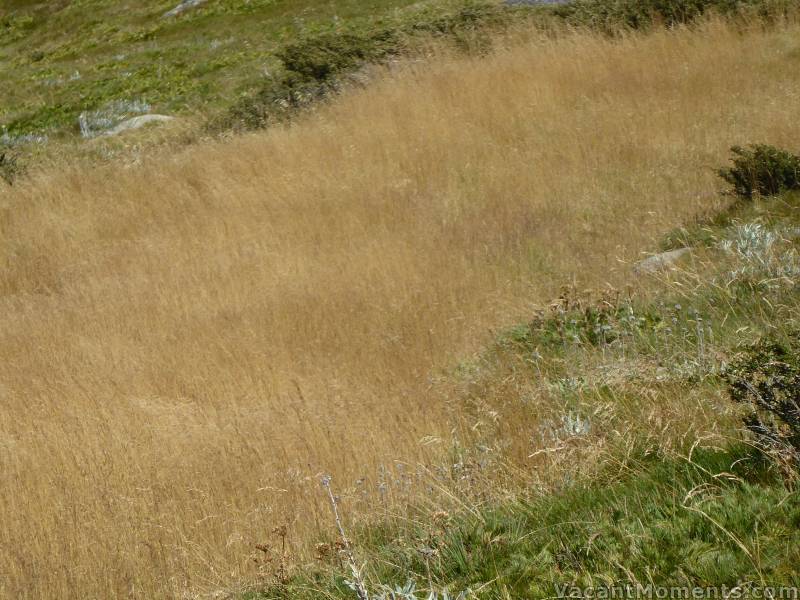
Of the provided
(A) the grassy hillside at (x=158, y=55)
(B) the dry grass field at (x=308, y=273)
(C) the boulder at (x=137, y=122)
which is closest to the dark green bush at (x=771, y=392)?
(B) the dry grass field at (x=308, y=273)

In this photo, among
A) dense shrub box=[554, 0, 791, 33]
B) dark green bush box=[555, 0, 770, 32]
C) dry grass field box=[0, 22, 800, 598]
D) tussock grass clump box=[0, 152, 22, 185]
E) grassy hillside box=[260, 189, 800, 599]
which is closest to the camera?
grassy hillside box=[260, 189, 800, 599]

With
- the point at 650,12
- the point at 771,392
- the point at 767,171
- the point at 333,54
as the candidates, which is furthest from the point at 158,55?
the point at 771,392

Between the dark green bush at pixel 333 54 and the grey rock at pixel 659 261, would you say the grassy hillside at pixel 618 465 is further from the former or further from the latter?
the dark green bush at pixel 333 54

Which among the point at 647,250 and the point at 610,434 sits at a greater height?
the point at 610,434

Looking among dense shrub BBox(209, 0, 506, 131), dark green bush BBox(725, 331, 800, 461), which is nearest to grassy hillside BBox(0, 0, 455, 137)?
dense shrub BBox(209, 0, 506, 131)

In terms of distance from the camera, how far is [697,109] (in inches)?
416

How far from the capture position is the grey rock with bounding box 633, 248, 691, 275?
6.75 m

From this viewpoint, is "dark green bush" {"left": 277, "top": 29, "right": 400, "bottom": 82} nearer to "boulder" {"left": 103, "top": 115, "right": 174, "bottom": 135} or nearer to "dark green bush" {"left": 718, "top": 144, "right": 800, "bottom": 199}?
"boulder" {"left": 103, "top": 115, "right": 174, "bottom": 135}

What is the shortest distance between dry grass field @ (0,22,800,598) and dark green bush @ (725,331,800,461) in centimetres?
161

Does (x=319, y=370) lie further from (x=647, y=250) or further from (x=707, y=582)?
(x=707, y=582)

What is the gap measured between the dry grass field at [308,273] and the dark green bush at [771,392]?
161 centimetres

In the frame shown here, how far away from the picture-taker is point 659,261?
6867 millimetres

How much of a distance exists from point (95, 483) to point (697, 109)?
8.06m

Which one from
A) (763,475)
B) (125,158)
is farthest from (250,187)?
(763,475)
